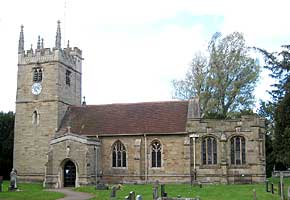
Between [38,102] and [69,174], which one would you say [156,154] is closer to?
[69,174]

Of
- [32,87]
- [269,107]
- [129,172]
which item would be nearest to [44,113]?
[32,87]

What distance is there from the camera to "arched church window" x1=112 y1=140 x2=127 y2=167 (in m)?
42.4

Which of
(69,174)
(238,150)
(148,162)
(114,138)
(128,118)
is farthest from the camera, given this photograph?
(128,118)

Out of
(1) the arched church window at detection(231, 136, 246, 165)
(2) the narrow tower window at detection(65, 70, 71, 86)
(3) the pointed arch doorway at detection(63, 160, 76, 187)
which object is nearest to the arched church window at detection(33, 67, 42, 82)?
(2) the narrow tower window at detection(65, 70, 71, 86)

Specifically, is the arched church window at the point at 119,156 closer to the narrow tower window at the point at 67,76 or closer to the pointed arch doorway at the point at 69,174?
the pointed arch doorway at the point at 69,174

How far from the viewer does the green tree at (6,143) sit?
52.7m

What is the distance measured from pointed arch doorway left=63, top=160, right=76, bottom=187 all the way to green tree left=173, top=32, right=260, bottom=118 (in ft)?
53.7

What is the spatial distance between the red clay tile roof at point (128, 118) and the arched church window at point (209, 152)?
2.58 meters

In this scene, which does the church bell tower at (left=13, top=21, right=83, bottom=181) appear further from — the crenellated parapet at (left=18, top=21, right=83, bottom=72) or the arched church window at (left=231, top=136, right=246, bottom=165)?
the arched church window at (left=231, top=136, right=246, bottom=165)

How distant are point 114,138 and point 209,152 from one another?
9.19 meters

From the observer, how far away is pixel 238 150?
3994cm

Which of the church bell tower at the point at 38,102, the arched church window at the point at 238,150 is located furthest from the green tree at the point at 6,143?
the arched church window at the point at 238,150

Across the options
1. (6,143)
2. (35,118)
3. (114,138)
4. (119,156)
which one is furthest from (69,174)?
(6,143)

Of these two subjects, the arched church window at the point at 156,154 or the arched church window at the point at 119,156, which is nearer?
the arched church window at the point at 156,154
